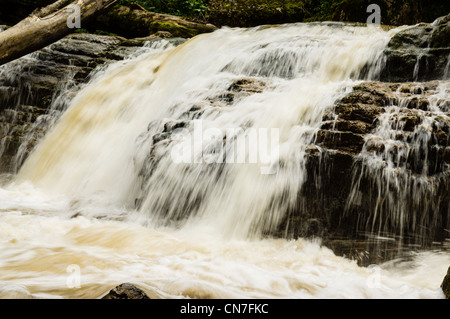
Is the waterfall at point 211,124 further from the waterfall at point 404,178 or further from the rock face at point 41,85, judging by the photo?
the waterfall at point 404,178

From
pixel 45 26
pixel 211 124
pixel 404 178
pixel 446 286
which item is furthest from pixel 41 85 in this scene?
pixel 446 286

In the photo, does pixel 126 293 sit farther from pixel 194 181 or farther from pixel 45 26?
pixel 45 26

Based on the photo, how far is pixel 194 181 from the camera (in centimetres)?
453

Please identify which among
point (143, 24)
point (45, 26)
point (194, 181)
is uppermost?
point (143, 24)

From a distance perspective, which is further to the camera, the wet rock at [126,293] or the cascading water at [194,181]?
the cascading water at [194,181]

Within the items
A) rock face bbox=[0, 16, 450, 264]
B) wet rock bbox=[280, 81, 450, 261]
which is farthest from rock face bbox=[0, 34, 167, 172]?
wet rock bbox=[280, 81, 450, 261]

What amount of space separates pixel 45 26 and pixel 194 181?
4.92m

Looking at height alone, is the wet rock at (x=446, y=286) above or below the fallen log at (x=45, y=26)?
below

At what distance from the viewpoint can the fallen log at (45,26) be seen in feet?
23.1

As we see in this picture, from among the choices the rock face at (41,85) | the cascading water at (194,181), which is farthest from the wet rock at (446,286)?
the rock face at (41,85)

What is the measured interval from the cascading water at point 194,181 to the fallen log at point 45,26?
1.11 meters

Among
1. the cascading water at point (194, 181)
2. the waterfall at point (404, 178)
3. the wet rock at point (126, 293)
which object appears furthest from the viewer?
the waterfall at point (404, 178)

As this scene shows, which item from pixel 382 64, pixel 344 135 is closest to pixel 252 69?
pixel 382 64

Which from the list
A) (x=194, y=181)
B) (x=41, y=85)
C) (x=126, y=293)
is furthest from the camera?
(x=41, y=85)
